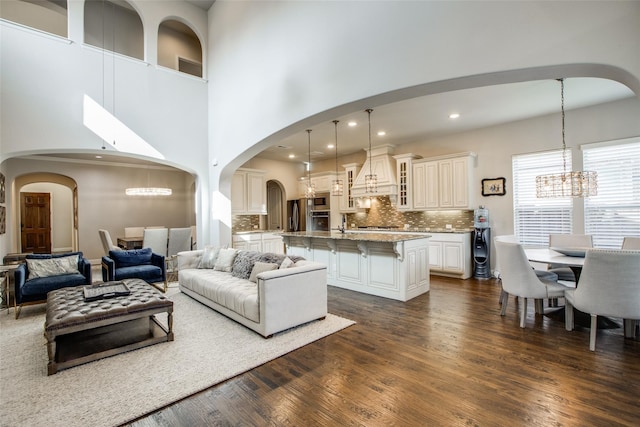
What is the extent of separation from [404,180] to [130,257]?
5908 millimetres

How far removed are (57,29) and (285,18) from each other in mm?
5097

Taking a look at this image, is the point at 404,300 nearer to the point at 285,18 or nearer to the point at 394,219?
the point at 394,219

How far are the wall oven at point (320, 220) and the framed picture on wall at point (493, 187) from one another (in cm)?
412

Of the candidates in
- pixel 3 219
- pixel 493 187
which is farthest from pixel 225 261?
pixel 493 187

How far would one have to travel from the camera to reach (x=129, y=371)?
2.54 m

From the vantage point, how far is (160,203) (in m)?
9.30

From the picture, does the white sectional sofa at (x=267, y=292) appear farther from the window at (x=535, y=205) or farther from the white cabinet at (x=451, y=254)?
the window at (x=535, y=205)

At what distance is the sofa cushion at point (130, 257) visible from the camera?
4922 mm

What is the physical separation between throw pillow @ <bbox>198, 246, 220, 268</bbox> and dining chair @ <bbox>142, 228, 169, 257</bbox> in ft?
5.86

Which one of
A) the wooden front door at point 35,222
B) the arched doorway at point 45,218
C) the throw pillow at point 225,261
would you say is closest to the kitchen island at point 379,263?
the throw pillow at point 225,261

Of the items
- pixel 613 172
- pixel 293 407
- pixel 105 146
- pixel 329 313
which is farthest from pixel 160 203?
pixel 613 172

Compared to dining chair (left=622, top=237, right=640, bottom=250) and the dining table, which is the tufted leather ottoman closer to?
the dining table

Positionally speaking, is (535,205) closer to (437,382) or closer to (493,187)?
(493,187)

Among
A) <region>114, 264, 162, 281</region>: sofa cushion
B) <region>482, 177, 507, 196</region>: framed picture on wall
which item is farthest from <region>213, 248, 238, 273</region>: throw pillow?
<region>482, 177, 507, 196</region>: framed picture on wall
